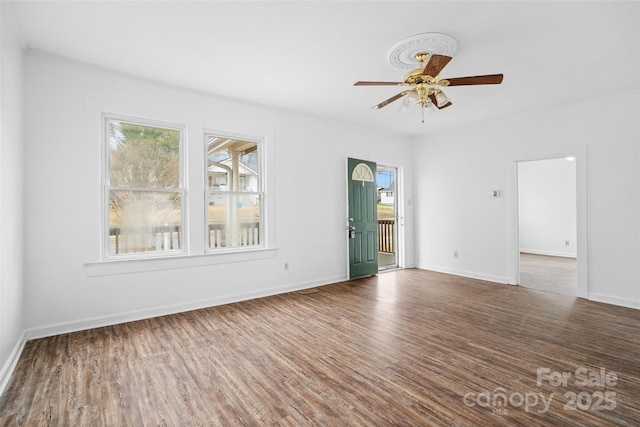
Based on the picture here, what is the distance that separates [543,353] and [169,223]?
13.4ft

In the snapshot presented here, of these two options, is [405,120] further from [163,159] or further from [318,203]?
[163,159]

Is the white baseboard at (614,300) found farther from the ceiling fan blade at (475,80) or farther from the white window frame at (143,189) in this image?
the white window frame at (143,189)

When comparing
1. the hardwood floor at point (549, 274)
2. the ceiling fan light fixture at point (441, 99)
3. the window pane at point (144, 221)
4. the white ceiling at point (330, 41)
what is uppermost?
the white ceiling at point (330, 41)

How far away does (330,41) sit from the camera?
2887 millimetres

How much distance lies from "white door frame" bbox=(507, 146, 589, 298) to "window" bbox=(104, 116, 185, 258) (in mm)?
4975

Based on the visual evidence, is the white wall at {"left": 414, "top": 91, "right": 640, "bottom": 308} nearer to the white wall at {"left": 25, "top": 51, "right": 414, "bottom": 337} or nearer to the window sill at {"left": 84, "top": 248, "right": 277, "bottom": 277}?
the white wall at {"left": 25, "top": 51, "right": 414, "bottom": 337}

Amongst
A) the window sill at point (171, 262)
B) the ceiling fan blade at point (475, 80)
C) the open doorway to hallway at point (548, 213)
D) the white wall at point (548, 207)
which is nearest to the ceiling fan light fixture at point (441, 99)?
the ceiling fan blade at point (475, 80)

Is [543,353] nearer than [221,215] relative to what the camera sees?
Yes

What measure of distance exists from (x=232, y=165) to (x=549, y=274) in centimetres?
597

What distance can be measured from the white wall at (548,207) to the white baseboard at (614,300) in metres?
4.15

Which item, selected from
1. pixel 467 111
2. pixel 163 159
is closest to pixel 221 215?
pixel 163 159

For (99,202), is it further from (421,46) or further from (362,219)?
(362,219)

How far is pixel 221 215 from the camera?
4359 millimetres

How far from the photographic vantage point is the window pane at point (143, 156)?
11.8ft
